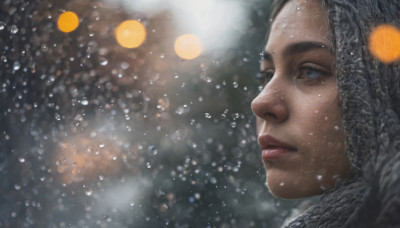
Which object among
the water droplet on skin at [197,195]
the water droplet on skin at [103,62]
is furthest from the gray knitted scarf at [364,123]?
the water droplet on skin at [197,195]

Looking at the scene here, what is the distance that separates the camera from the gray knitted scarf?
71 centimetres

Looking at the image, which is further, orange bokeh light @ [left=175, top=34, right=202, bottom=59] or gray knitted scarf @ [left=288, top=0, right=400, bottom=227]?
orange bokeh light @ [left=175, top=34, right=202, bottom=59]

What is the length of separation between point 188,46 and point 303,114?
159 cm

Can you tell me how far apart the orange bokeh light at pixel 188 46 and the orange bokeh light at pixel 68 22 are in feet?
2.10

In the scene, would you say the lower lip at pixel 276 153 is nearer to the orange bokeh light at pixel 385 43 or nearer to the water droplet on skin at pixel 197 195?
the orange bokeh light at pixel 385 43

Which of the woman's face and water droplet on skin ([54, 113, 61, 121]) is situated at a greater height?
the woman's face

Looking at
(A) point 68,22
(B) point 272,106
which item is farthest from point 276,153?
(A) point 68,22

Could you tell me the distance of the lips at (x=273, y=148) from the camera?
103 centimetres

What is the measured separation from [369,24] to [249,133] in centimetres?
145

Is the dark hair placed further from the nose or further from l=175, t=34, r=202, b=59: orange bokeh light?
l=175, t=34, r=202, b=59: orange bokeh light

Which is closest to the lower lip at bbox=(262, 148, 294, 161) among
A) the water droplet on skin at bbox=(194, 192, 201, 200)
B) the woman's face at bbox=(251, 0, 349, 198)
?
the woman's face at bbox=(251, 0, 349, 198)

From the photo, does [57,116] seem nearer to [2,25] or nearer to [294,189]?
[2,25]

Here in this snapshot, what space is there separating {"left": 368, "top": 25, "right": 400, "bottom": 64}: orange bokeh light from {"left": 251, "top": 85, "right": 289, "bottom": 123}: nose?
26 cm

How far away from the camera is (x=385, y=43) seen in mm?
871
